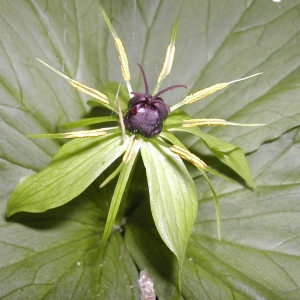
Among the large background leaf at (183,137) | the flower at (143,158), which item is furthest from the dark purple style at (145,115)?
the large background leaf at (183,137)

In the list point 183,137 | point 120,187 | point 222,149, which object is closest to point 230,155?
point 222,149

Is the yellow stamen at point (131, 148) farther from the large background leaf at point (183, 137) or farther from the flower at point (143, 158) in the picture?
the large background leaf at point (183, 137)

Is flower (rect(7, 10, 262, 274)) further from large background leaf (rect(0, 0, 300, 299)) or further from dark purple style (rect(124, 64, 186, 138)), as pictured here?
large background leaf (rect(0, 0, 300, 299))

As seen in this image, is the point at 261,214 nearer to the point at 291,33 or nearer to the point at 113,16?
the point at 291,33

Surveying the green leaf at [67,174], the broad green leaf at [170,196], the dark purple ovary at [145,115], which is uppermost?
the dark purple ovary at [145,115]

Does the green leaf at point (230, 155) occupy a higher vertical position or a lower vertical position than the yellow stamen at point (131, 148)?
lower

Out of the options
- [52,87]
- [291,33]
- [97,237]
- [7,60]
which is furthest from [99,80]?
[291,33]

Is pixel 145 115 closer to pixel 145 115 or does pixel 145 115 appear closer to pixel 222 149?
pixel 145 115
